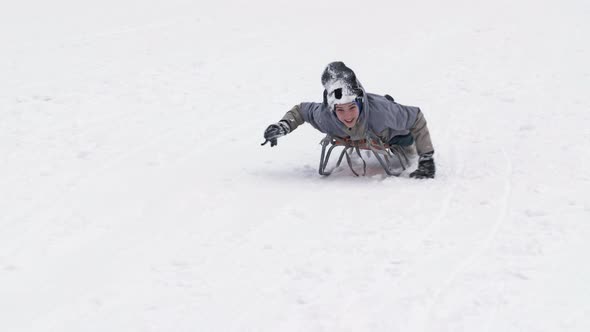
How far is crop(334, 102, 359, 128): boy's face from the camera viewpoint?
15.8 ft

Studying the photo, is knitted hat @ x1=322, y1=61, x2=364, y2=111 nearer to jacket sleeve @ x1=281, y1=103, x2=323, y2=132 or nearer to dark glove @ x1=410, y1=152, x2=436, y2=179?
jacket sleeve @ x1=281, y1=103, x2=323, y2=132

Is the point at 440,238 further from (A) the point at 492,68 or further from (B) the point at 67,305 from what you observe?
(A) the point at 492,68

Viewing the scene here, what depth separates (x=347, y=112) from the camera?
483 cm

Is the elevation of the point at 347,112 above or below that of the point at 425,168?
above

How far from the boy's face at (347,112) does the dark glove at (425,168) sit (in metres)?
0.58

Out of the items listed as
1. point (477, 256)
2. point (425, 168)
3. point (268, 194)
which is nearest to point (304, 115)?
point (268, 194)

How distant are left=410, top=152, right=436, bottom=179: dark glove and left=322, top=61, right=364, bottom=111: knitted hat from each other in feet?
2.25

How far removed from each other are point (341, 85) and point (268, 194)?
85 centimetres

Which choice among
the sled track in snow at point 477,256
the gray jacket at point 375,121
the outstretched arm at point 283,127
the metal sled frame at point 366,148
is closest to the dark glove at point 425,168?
the gray jacket at point 375,121

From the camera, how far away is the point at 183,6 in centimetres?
1179

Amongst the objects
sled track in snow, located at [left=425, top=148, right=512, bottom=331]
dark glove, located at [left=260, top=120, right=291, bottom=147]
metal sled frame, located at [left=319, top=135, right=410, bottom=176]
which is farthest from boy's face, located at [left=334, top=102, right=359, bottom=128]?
sled track in snow, located at [left=425, top=148, right=512, bottom=331]

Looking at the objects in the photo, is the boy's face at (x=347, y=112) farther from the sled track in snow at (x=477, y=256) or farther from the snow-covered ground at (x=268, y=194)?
the sled track in snow at (x=477, y=256)

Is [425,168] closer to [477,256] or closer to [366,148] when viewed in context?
[366,148]

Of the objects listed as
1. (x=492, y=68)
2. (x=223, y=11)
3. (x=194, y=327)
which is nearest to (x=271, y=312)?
(x=194, y=327)
